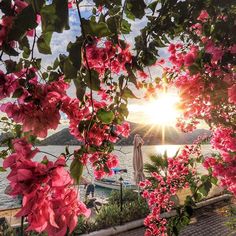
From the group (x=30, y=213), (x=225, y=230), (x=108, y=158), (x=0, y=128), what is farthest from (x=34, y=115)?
(x=225, y=230)

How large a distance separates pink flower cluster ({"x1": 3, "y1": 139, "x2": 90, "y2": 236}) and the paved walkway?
898 cm

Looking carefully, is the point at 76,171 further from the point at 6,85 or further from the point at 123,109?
the point at 123,109

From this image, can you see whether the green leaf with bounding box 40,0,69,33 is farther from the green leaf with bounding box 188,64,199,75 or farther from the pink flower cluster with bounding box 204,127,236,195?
the pink flower cluster with bounding box 204,127,236,195

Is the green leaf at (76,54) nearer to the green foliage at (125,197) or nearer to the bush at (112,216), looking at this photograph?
the bush at (112,216)

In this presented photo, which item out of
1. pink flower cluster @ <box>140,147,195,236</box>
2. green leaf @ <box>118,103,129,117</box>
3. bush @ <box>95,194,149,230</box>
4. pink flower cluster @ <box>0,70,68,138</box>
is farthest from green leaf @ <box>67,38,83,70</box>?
bush @ <box>95,194,149,230</box>

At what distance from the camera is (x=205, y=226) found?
35.2 ft

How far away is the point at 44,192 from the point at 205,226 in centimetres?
1058

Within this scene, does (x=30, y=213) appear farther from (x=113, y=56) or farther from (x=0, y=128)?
(x=0, y=128)

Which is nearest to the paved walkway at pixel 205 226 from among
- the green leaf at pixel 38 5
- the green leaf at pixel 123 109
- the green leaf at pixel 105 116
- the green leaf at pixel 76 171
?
the green leaf at pixel 123 109

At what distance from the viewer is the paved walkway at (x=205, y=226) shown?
391 inches

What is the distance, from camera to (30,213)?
1.03m

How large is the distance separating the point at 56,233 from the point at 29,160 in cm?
24

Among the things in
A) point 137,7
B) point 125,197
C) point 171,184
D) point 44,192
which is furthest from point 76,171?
point 125,197

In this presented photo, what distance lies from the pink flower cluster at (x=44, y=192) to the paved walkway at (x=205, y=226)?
353 inches
